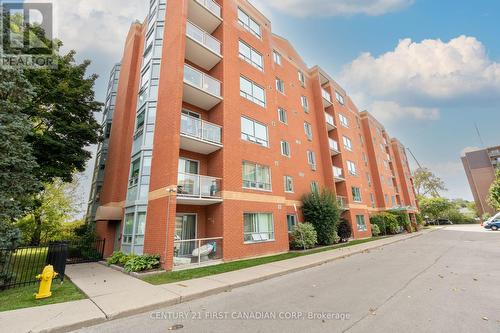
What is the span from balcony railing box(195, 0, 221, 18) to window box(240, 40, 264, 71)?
2517 millimetres

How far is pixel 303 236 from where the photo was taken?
1666 cm

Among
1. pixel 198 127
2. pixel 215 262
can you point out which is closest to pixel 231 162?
pixel 198 127

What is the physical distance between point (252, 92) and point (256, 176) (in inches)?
248

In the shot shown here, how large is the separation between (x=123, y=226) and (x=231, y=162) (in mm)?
7591

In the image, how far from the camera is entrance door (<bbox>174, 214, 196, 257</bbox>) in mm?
12477

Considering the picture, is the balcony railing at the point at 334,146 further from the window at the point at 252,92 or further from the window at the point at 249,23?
the window at the point at 249,23

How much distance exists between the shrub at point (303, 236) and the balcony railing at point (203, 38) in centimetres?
1344

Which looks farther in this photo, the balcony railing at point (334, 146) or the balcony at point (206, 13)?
the balcony railing at point (334, 146)

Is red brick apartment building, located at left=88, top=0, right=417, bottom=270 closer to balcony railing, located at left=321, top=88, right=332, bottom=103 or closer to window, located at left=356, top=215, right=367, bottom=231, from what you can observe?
balcony railing, located at left=321, top=88, right=332, bottom=103

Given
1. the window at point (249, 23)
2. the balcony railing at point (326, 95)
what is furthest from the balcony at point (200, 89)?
the balcony railing at point (326, 95)

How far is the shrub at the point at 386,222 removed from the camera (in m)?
28.4

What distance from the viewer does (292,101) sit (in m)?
23.0

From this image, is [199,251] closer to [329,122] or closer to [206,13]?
[206,13]

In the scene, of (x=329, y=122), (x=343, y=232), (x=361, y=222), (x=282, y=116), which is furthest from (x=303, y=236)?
(x=329, y=122)
